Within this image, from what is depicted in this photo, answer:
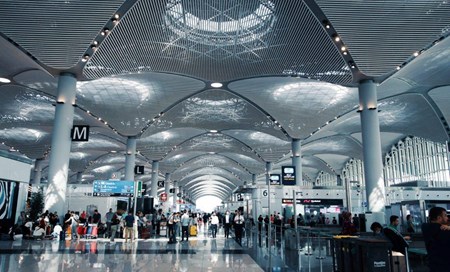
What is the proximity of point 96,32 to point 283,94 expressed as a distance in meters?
14.8

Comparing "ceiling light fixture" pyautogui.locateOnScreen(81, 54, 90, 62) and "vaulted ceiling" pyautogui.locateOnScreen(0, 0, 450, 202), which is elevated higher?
"vaulted ceiling" pyautogui.locateOnScreen(0, 0, 450, 202)

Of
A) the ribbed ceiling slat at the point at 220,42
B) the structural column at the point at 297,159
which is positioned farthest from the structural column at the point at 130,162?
the ribbed ceiling slat at the point at 220,42

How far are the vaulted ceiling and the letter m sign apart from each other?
2.99 metres

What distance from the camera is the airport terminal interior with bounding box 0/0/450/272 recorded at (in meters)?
14.0

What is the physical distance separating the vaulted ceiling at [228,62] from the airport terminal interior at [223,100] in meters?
0.09

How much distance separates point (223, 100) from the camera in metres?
30.9

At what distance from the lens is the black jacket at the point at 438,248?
15.8 feet

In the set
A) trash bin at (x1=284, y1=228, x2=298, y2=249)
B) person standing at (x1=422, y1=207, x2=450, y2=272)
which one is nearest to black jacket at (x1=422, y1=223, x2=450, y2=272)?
person standing at (x1=422, y1=207, x2=450, y2=272)

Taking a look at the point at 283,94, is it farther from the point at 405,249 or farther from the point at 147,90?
the point at 405,249

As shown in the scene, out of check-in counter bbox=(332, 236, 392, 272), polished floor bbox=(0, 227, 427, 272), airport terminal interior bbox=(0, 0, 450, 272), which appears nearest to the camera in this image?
check-in counter bbox=(332, 236, 392, 272)

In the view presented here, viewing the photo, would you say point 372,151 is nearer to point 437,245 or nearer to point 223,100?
point 223,100

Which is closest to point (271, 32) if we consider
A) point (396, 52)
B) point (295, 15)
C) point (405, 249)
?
point (295, 15)

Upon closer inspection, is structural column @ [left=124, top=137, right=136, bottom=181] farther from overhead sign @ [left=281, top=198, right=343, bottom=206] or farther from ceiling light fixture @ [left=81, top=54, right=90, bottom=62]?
ceiling light fixture @ [left=81, top=54, right=90, bottom=62]

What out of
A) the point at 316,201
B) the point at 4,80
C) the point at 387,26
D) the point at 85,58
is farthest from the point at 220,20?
the point at 316,201
